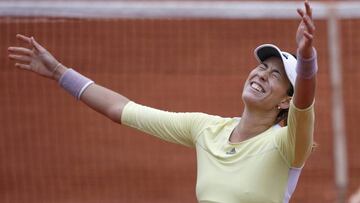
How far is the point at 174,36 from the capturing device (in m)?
10.5

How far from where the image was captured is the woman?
12.3 ft

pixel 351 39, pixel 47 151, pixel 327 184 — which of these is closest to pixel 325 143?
pixel 327 184

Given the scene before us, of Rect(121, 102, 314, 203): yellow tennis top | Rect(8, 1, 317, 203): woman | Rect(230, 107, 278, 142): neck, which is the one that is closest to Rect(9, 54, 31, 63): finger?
Rect(8, 1, 317, 203): woman

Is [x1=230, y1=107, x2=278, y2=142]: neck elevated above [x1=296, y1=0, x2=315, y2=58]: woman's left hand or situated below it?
below

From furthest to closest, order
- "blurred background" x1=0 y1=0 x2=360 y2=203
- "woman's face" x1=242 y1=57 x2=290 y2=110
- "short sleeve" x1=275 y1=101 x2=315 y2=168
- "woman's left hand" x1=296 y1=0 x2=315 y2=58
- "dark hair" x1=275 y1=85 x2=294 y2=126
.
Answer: "blurred background" x1=0 y1=0 x2=360 y2=203 → "dark hair" x1=275 y1=85 x2=294 y2=126 → "woman's face" x1=242 y1=57 x2=290 y2=110 → "short sleeve" x1=275 y1=101 x2=315 y2=168 → "woman's left hand" x1=296 y1=0 x2=315 y2=58

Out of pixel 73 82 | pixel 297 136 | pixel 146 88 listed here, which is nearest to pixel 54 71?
pixel 73 82

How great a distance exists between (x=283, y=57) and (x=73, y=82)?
1.01 metres

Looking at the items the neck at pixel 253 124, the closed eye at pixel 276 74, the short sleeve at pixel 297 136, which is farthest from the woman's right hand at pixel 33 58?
the short sleeve at pixel 297 136

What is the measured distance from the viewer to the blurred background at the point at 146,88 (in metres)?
9.43

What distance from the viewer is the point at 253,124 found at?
4133mm

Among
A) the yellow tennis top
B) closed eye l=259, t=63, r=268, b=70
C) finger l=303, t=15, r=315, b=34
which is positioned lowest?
the yellow tennis top

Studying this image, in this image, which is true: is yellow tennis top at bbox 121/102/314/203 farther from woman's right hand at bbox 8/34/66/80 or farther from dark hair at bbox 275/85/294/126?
woman's right hand at bbox 8/34/66/80

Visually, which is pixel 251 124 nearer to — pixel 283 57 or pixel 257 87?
pixel 257 87

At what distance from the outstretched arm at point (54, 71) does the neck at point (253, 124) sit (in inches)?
23.5
